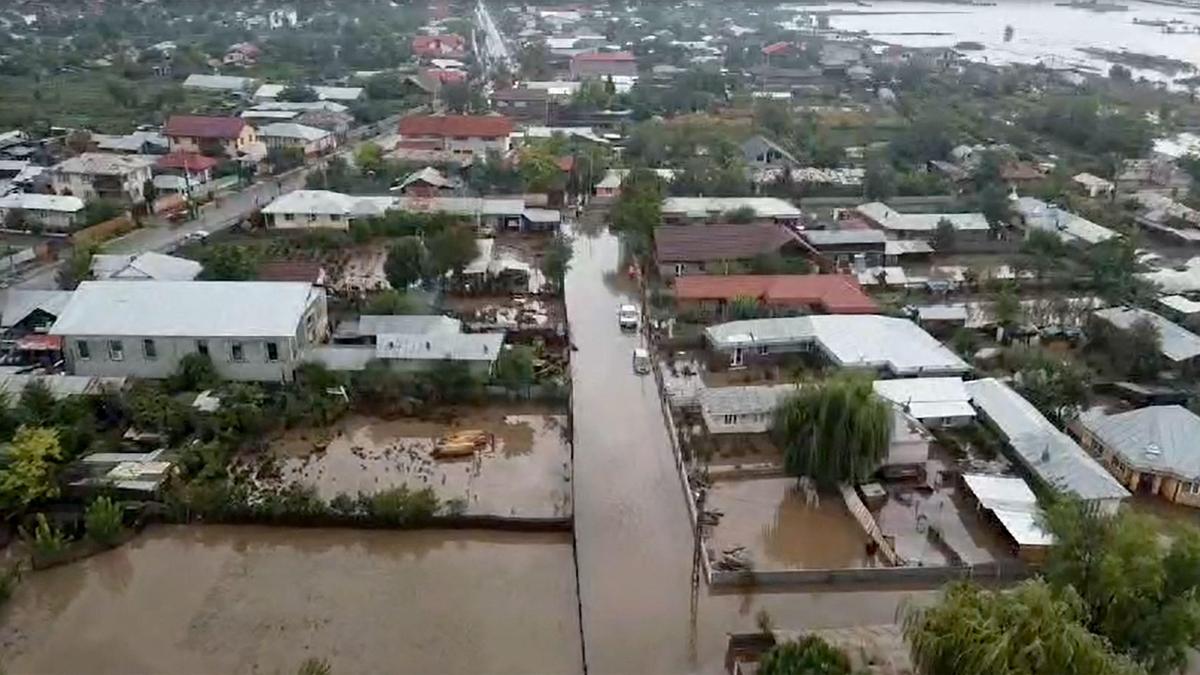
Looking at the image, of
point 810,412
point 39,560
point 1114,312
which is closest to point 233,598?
point 39,560

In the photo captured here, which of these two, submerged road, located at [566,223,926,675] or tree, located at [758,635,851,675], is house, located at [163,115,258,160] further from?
tree, located at [758,635,851,675]

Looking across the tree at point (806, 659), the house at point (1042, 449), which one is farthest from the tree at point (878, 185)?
the tree at point (806, 659)

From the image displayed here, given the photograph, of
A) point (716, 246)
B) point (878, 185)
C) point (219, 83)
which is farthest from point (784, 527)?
point (219, 83)

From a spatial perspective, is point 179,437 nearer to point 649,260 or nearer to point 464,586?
point 464,586

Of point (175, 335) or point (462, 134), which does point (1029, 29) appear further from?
point (175, 335)

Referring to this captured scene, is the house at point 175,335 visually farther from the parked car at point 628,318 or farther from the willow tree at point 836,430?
the willow tree at point 836,430

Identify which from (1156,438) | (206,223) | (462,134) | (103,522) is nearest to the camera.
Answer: (103,522)
